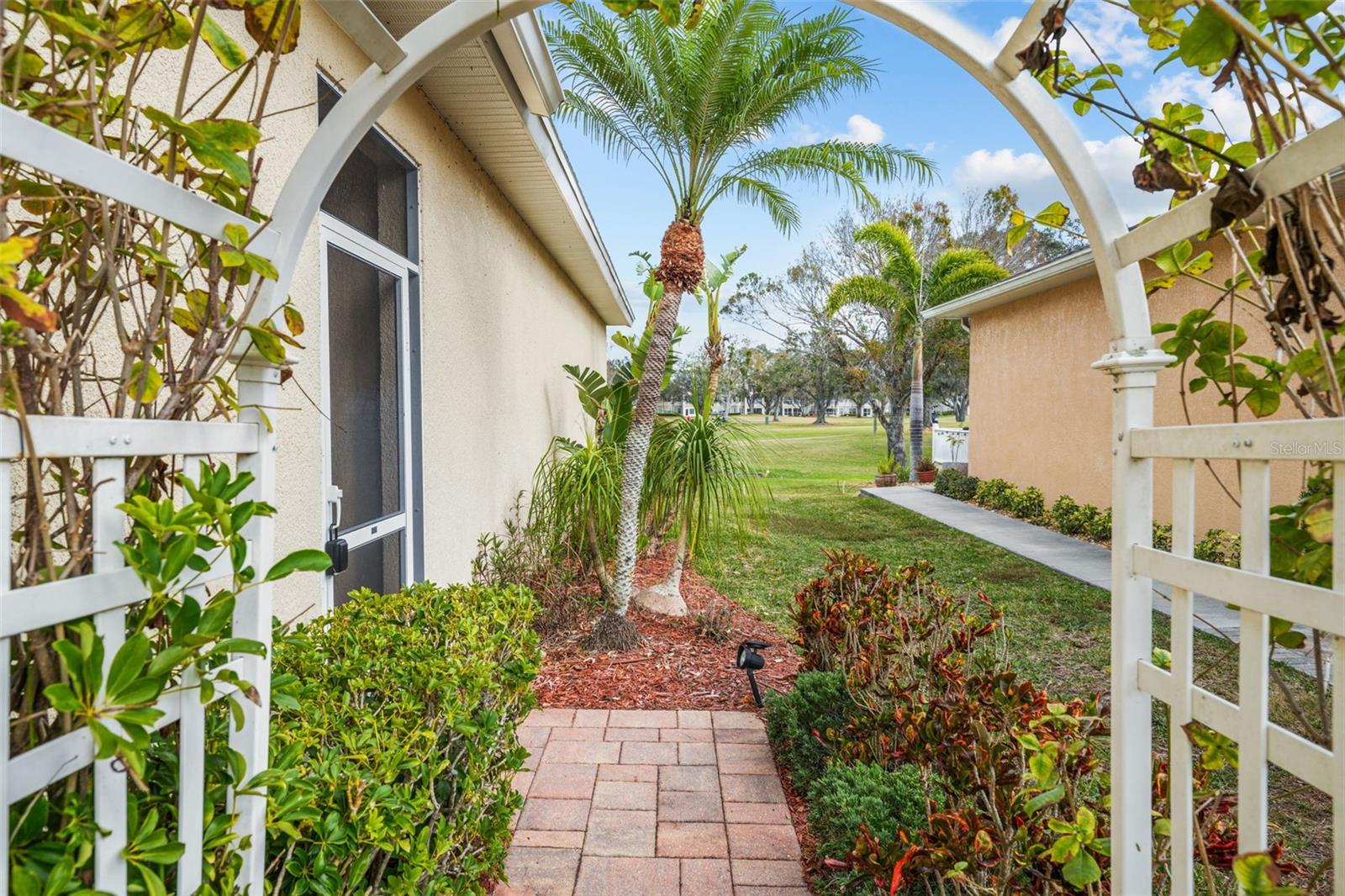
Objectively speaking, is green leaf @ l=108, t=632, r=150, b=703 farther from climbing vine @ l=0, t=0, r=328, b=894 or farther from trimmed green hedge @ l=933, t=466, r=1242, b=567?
trimmed green hedge @ l=933, t=466, r=1242, b=567

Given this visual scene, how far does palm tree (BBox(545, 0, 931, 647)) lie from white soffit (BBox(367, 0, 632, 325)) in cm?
79

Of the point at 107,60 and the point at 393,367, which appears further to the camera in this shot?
the point at 393,367

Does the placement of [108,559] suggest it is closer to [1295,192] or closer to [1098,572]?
[1295,192]

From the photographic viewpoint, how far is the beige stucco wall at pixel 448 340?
2.96 metres

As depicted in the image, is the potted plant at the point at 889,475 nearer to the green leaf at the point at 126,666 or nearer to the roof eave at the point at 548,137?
the roof eave at the point at 548,137

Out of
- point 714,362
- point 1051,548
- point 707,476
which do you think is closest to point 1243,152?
point 707,476

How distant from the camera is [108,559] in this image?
111 centimetres

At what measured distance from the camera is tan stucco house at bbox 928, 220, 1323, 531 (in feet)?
26.9

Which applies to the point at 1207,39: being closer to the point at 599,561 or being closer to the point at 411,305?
the point at 411,305

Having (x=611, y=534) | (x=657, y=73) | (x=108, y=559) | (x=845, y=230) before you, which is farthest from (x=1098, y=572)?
(x=845, y=230)

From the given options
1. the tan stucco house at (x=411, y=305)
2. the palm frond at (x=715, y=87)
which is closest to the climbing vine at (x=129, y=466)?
the tan stucco house at (x=411, y=305)

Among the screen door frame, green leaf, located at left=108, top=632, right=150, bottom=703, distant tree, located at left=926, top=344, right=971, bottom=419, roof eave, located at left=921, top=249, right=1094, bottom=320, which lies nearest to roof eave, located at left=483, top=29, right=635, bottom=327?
the screen door frame

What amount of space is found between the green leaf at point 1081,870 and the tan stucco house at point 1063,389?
23.3ft

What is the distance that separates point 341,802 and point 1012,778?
175 cm
